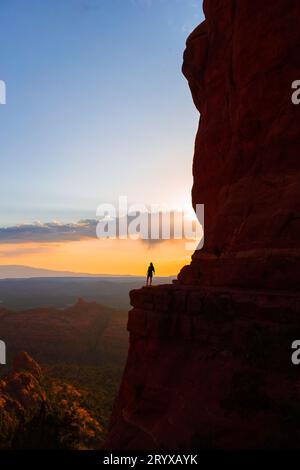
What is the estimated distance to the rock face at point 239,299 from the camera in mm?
12336

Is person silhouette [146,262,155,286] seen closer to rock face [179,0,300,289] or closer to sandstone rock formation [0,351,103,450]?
rock face [179,0,300,289]

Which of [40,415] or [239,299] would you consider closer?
[239,299]

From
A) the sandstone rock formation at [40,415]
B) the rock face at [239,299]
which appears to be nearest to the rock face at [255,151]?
the rock face at [239,299]

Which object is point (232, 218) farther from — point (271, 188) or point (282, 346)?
point (282, 346)

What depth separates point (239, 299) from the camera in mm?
13766

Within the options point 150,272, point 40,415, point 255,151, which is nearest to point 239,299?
point 255,151

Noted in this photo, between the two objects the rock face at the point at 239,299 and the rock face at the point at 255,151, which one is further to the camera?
the rock face at the point at 255,151

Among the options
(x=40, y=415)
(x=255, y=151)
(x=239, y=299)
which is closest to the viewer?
(x=239, y=299)

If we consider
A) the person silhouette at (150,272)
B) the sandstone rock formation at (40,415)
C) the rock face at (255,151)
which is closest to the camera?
the rock face at (255,151)

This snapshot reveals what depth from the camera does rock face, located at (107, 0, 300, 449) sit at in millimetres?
12336

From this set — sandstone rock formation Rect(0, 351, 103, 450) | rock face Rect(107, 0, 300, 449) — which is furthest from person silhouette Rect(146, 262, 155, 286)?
sandstone rock formation Rect(0, 351, 103, 450)

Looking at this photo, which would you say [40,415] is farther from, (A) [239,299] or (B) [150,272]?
(A) [239,299]

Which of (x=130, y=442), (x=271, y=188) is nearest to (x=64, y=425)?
(x=130, y=442)

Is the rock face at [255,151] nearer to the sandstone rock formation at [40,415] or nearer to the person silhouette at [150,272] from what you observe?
the person silhouette at [150,272]
